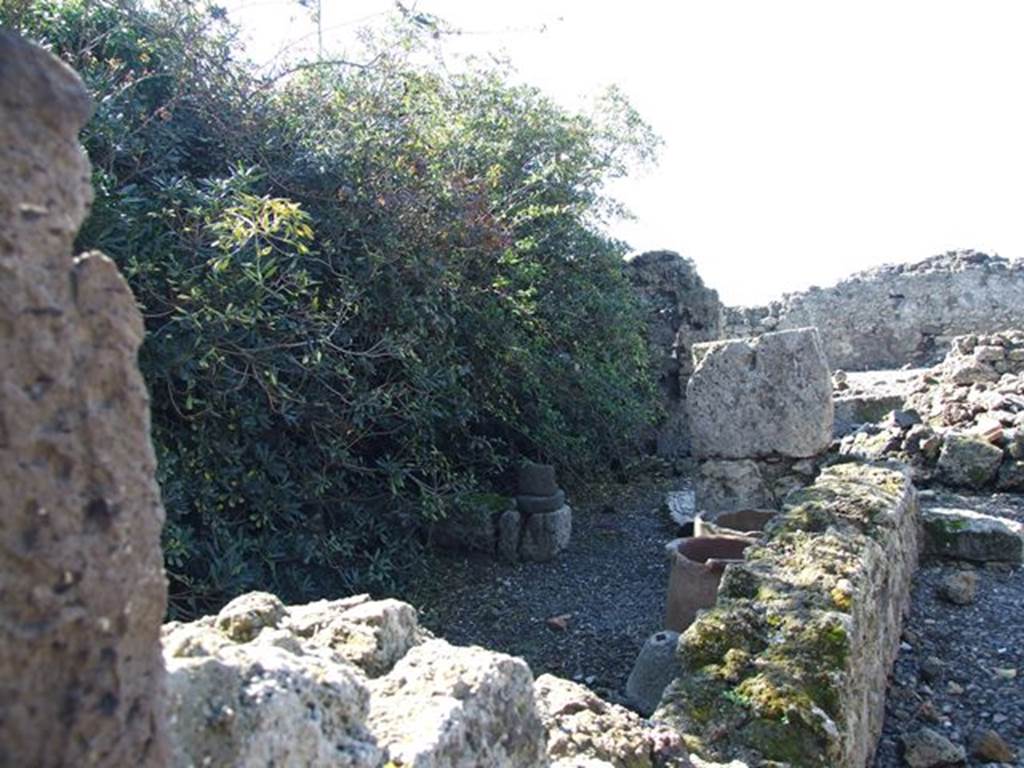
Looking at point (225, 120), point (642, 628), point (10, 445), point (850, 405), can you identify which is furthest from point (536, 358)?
point (10, 445)

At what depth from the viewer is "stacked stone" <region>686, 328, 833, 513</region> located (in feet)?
22.9

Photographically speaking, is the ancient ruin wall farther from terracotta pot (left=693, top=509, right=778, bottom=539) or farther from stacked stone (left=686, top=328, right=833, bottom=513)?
terracotta pot (left=693, top=509, right=778, bottom=539)

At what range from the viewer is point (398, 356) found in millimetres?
5246

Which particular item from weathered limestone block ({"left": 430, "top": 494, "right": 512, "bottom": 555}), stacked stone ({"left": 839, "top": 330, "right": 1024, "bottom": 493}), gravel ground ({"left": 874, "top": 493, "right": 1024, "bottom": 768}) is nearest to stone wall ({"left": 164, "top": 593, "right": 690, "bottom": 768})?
gravel ground ({"left": 874, "top": 493, "right": 1024, "bottom": 768})

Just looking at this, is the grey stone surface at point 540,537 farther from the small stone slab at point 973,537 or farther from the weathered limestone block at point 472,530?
the small stone slab at point 973,537

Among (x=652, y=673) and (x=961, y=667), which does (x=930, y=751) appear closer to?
(x=961, y=667)

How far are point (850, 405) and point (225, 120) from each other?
8146 mm

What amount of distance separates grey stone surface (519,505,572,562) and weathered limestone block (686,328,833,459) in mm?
1396

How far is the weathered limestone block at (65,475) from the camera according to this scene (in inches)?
38.3

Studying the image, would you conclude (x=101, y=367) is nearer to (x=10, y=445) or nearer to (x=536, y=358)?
(x=10, y=445)

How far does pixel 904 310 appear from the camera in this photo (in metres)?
16.6

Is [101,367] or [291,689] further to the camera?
[291,689]

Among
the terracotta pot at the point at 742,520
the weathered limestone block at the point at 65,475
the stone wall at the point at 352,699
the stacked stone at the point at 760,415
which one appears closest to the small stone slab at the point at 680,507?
the stacked stone at the point at 760,415

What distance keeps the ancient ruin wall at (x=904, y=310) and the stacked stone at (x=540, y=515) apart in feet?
30.2
